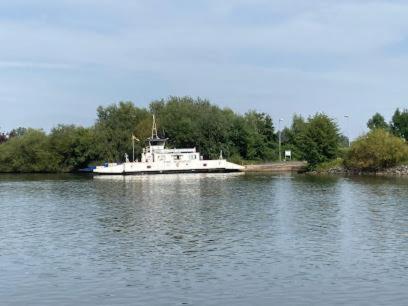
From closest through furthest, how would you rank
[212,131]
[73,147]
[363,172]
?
[363,172]
[212,131]
[73,147]

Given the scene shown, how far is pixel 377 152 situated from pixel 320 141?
11392 mm

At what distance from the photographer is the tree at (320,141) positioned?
324ft

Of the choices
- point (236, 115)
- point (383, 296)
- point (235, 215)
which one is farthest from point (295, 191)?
point (236, 115)

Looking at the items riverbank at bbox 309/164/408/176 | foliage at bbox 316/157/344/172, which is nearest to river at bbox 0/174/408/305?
riverbank at bbox 309/164/408/176

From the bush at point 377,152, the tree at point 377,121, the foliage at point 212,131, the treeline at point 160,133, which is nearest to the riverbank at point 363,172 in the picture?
the bush at point 377,152

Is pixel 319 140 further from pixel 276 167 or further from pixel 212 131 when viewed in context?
pixel 212 131

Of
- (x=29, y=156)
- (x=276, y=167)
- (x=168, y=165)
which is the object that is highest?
(x=29, y=156)

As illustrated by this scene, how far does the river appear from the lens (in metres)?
20.5

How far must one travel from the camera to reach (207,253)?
27.2m

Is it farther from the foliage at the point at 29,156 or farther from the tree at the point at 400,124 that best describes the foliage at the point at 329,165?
the foliage at the point at 29,156

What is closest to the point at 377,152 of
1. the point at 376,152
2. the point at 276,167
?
the point at 376,152

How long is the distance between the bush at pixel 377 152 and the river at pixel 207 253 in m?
40.9

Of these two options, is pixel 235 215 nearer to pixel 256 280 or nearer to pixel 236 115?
pixel 256 280

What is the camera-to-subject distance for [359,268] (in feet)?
77.9
